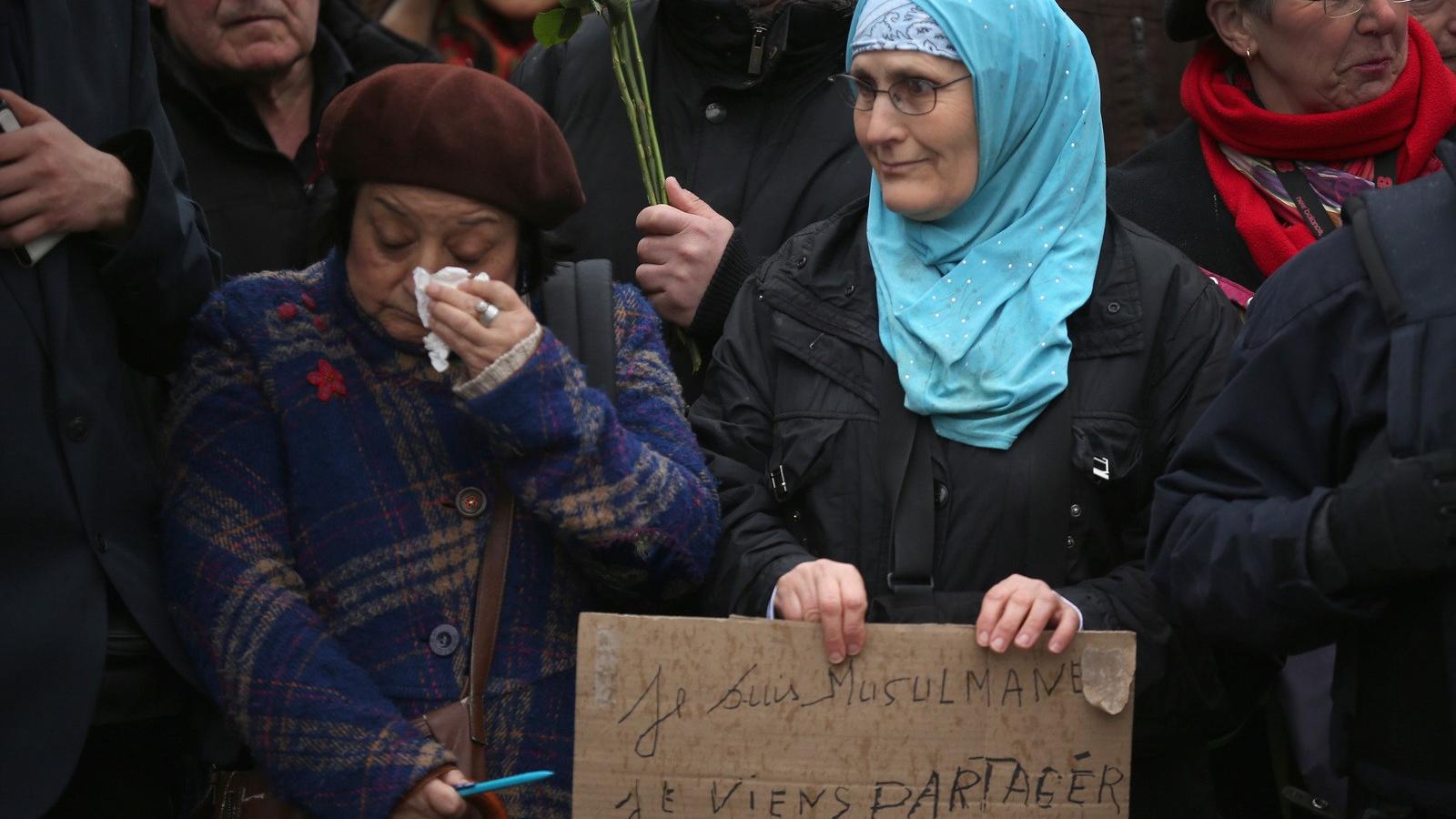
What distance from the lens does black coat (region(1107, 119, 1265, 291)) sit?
3.91 m

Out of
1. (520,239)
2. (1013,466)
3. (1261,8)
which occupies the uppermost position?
(1261,8)

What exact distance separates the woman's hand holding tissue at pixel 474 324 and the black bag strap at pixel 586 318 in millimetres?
252

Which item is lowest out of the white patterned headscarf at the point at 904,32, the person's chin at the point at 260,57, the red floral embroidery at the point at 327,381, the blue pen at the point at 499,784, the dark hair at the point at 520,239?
the blue pen at the point at 499,784

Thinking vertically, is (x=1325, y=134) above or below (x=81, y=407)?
above

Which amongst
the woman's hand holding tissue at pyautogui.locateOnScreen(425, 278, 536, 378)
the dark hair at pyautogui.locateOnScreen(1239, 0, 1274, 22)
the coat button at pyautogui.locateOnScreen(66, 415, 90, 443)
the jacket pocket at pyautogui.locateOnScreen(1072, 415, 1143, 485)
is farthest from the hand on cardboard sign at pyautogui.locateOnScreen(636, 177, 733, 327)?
the dark hair at pyautogui.locateOnScreen(1239, 0, 1274, 22)

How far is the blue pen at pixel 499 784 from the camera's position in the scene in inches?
106

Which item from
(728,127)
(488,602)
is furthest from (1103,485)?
(728,127)

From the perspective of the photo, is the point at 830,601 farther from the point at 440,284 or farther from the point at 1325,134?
the point at 1325,134

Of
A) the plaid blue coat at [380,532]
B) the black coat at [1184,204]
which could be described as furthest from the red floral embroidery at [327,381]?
the black coat at [1184,204]

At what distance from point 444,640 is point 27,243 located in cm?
92

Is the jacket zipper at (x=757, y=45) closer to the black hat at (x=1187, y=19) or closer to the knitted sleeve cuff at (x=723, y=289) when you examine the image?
the knitted sleeve cuff at (x=723, y=289)

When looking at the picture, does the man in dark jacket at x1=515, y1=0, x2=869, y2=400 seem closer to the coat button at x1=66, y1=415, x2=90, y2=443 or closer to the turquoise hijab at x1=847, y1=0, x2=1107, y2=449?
the turquoise hijab at x1=847, y1=0, x2=1107, y2=449

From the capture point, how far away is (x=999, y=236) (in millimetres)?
3262

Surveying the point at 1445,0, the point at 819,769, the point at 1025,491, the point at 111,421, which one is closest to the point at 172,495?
the point at 111,421
